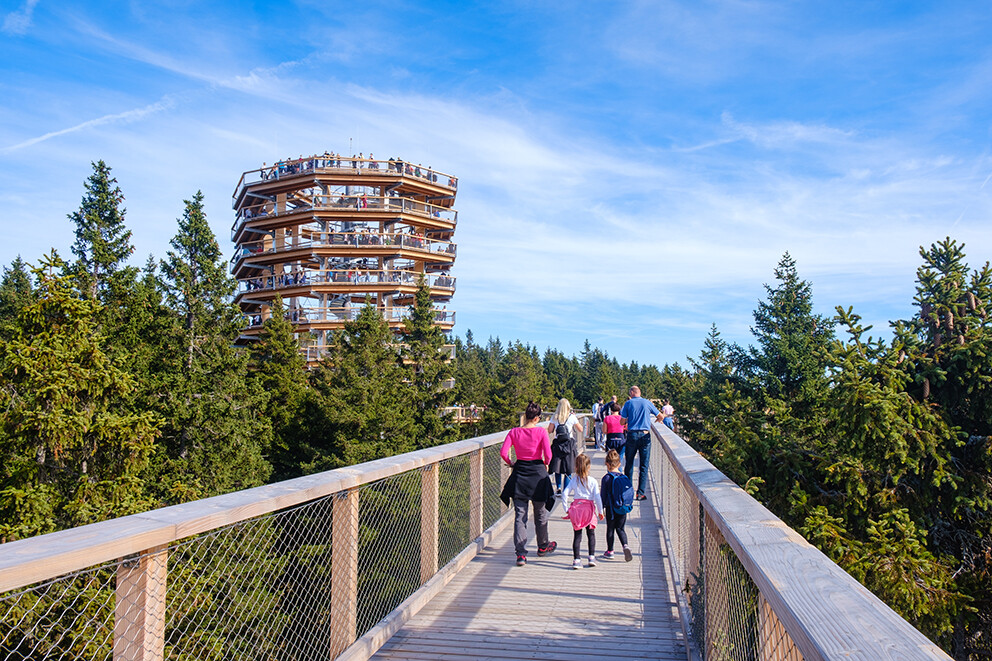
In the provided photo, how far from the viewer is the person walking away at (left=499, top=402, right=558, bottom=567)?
7.18 m

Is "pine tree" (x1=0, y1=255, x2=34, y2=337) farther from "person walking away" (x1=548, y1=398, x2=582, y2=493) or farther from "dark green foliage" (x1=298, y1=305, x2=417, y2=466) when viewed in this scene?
"person walking away" (x1=548, y1=398, x2=582, y2=493)

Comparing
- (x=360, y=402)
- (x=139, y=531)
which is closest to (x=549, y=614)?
(x=139, y=531)

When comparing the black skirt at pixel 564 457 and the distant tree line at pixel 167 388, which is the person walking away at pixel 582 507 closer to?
the black skirt at pixel 564 457

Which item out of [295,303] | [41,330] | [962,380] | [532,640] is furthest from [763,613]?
[295,303]

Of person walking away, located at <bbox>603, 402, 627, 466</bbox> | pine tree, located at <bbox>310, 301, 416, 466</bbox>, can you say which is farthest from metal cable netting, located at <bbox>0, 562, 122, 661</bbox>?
pine tree, located at <bbox>310, 301, 416, 466</bbox>

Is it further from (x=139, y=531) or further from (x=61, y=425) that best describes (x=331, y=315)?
(x=139, y=531)

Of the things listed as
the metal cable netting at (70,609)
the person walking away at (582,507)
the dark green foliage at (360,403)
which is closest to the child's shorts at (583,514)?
the person walking away at (582,507)

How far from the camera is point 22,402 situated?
66.7 feet

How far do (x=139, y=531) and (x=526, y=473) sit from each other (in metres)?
5.15

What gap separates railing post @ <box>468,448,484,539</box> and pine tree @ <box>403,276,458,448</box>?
3309 cm

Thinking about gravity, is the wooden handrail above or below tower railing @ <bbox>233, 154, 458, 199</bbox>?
below

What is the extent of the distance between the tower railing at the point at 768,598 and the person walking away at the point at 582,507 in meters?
2.07

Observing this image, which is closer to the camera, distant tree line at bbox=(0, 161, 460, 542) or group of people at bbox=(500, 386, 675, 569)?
group of people at bbox=(500, 386, 675, 569)

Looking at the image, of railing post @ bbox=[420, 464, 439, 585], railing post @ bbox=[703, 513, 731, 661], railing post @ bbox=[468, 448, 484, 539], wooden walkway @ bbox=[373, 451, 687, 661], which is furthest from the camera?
railing post @ bbox=[468, 448, 484, 539]
